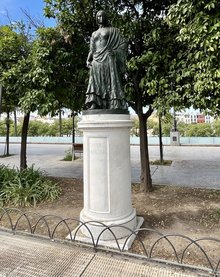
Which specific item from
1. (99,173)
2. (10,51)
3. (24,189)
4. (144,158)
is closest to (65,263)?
(99,173)

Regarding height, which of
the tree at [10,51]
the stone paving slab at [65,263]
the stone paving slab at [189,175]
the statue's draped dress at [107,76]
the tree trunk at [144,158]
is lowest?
the stone paving slab at [65,263]

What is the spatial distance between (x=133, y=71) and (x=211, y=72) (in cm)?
214

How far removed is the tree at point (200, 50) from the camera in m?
4.18

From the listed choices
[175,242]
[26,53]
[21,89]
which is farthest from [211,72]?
[26,53]

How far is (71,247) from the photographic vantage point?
3.74 meters

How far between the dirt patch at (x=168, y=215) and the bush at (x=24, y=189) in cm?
28

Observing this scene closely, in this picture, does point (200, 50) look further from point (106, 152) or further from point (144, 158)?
point (144, 158)

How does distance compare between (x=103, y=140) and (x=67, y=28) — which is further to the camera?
(x=67, y=28)

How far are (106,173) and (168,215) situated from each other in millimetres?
1978

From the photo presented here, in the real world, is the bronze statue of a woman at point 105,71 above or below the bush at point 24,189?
above

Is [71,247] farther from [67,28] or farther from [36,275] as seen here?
[67,28]

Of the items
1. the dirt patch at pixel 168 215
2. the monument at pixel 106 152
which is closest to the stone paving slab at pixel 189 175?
the dirt patch at pixel 168 215

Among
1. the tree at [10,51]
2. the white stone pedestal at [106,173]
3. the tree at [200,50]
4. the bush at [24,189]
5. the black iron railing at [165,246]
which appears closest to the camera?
the black iron railing at [165,246]

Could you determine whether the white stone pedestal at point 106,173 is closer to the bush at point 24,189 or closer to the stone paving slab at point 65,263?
the stone paving slab at point 65,263
